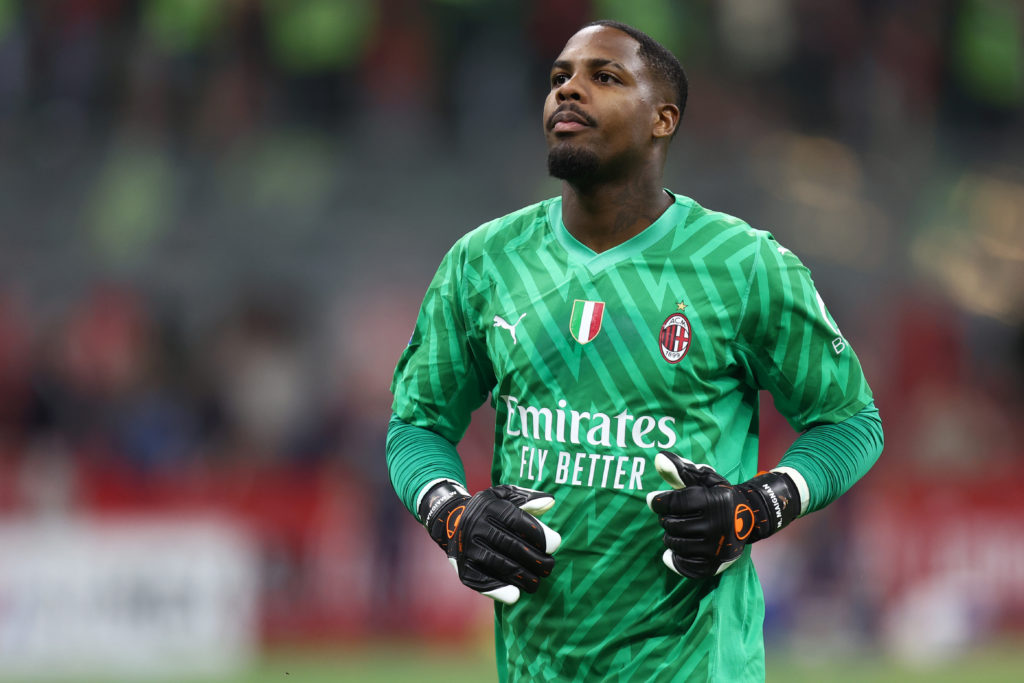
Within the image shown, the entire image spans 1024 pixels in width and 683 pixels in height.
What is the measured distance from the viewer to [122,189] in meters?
14.0

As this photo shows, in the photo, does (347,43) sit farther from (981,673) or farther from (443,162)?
(981,673)

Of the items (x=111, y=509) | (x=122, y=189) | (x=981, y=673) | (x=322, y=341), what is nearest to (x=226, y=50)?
(x=122, y=189)

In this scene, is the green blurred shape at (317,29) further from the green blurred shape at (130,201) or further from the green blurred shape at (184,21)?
the green blurred shape at (130,201)

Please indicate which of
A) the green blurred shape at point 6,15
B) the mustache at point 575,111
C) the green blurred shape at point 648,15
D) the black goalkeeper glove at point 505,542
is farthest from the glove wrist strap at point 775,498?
the green blurred shape at point 6,15

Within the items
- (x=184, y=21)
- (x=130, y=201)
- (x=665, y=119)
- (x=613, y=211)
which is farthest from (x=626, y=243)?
(x=130, y=201)

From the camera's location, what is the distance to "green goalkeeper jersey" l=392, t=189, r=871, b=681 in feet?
10.5

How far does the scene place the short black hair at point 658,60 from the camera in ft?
11.1

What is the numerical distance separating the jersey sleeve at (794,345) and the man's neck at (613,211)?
292 millimetres

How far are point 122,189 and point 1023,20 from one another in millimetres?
8996

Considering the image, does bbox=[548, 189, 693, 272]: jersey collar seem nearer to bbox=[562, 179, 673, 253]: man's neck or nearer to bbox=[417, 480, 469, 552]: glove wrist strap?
bbox=[562, 179, 673, 253]: man's neck

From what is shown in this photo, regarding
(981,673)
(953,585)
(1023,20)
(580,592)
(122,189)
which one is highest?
(1023,20)

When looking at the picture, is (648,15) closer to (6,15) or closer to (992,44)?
(992,44)

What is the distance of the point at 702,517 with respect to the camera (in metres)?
3.00

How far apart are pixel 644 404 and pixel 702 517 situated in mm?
329
